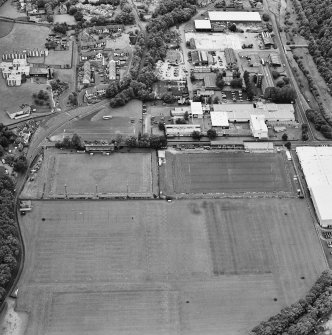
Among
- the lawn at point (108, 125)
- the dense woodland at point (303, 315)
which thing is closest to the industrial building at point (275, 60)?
the lawn at point (108, 125)

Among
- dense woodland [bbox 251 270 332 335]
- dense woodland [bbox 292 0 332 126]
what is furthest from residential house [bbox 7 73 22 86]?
dense woodland [bbox 251 270 332 335]

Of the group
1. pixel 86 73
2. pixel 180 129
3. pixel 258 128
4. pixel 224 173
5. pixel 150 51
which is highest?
pixel 150 51

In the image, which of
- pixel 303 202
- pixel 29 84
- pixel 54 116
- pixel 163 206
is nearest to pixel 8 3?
pixel 29 84

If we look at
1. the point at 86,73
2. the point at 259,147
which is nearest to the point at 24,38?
the point at 86,73

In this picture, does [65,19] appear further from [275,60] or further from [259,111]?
[259,111]

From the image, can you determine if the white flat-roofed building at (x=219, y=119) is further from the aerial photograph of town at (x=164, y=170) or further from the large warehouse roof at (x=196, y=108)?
the large warehouse roof at (x=196, y=108)

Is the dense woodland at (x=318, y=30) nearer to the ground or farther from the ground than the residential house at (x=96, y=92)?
farther from the ground
